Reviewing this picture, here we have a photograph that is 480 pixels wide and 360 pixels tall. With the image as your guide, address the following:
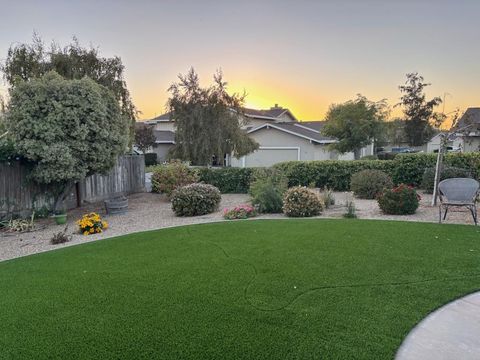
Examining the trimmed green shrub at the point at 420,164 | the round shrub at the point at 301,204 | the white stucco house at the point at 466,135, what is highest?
the white stucco house at the point at 466,135

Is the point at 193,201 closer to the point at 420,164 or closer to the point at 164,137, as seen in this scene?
the point at 420,164

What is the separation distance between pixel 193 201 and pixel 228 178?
17.9ft

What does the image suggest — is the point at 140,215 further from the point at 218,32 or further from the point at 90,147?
the point at 218,32

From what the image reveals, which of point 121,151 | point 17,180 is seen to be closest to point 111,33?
point 121,151

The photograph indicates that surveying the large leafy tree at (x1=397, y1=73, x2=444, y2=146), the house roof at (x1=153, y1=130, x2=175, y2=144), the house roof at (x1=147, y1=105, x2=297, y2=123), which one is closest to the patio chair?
the house roof at (x1=147, y1=105, x2=297, y2=123)

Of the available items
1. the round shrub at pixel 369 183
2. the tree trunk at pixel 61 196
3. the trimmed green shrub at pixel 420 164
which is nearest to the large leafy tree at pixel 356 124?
the trimmed green shrub at pixel 420 164

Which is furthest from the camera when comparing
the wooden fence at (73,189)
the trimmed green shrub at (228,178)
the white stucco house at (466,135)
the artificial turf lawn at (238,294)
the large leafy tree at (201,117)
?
the large leafy tree at (201,117)

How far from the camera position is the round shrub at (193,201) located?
10.3m

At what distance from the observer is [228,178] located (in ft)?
51.4

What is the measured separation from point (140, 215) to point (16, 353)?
7954mm

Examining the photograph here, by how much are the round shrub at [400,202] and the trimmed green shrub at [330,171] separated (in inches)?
193

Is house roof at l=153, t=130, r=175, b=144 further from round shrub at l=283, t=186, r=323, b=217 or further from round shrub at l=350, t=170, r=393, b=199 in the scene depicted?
round shrub at l=283, t=186, r=323, b=217

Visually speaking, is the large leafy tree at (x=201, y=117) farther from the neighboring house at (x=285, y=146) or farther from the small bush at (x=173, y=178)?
the neighboring house at (x=285, y=146)

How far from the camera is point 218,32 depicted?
529 inches
